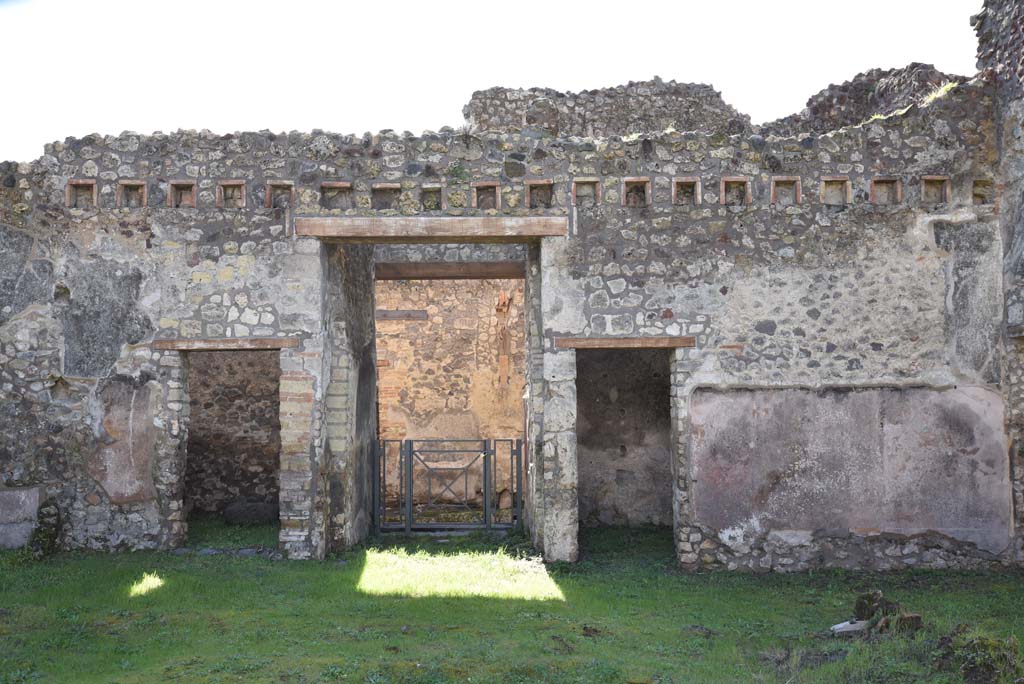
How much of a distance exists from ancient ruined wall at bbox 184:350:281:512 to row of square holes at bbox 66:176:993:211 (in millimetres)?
3873

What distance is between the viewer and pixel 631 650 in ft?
19.4

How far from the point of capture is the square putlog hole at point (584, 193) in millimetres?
8391

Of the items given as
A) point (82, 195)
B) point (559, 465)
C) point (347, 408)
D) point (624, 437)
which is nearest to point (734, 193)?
point (559, 465)

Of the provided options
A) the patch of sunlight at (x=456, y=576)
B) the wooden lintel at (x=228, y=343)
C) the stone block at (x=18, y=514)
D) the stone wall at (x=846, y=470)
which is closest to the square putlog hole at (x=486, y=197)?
the wooden lintel at (x=228, y=343)

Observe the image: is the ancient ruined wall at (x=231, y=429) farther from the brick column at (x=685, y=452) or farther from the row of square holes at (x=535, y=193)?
the brick column at (x=685, y=452)

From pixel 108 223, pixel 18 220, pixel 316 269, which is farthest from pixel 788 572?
pixel 18 220

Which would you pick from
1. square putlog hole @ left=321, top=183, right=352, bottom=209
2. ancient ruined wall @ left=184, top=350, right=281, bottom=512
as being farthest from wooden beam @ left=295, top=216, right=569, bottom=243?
ancient ruined wall @ left=184, top=350, right=281, bottom=512

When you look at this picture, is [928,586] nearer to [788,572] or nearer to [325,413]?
[788,572]

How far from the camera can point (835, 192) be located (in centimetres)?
831

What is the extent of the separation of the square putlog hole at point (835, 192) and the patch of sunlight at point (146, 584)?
22.1 feet

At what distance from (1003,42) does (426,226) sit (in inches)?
219

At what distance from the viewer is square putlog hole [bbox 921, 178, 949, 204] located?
8.23 meters

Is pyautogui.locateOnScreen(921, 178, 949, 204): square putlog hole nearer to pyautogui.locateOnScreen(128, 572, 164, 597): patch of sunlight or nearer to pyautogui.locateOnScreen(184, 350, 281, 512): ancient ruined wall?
pyautogui.locateOnScreen(128, 572, 164, 597): patch of sunlight

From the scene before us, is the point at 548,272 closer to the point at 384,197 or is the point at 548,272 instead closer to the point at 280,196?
the point at 384,197
